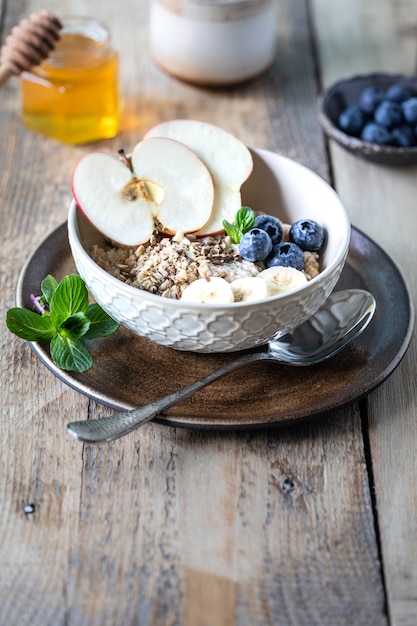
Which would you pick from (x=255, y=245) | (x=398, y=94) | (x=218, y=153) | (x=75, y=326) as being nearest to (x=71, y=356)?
(x=75, y=326)

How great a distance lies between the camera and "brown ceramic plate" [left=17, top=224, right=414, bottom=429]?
995 millimetres

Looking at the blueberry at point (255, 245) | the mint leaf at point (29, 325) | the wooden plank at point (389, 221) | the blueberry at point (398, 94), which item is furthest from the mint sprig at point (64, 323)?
the blueberry at point (398, 94)

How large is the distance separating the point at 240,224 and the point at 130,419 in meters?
0.35

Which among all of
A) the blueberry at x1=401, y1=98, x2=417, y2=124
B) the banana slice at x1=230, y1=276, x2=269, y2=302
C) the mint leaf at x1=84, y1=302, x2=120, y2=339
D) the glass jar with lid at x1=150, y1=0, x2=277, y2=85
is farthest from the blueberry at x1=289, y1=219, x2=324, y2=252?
the glass jar with lid at x1=150, y1=0, x2=277, y2=85

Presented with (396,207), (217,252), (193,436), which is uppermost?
(217,252)

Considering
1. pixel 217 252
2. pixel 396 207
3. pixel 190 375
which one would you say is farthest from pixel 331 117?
pixel 190 375

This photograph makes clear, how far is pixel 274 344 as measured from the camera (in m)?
1.09

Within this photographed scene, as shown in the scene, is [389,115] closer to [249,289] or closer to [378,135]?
[378,135]

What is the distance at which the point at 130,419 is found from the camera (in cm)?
95

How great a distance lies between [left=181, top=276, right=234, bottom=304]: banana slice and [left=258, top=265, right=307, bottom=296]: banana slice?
0.22 feet

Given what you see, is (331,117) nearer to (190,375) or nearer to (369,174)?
(369,174)

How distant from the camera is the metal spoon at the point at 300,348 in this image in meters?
0.93

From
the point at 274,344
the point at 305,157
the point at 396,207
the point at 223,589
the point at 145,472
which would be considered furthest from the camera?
the point at 305,157

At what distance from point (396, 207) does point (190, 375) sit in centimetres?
67
